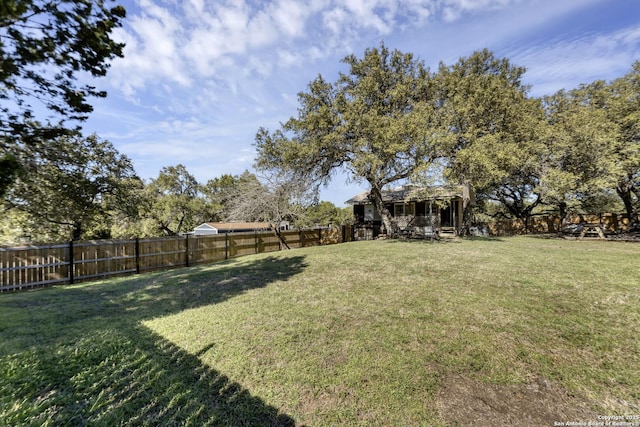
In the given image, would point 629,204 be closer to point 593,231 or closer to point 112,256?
point 593,231

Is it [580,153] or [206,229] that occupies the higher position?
[580,153]

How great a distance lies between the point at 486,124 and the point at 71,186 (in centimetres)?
2076

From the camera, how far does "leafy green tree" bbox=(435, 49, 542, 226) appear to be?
12.5 metres

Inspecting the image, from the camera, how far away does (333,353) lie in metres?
3.43

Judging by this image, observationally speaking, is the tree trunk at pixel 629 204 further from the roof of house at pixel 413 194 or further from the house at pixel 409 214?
the roof of house at pixel 413 194

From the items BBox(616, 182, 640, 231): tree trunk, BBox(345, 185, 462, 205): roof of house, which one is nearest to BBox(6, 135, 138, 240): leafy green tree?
BBox(345, 185, 462, 205): roof of house

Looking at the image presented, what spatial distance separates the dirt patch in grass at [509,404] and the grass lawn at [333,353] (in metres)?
0.01

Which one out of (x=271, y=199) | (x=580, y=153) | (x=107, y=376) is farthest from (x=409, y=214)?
(x=107, y=376)

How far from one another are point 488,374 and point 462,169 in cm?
1189

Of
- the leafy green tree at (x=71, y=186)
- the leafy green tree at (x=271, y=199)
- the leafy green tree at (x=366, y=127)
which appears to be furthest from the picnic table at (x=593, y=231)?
the leafy green tree at (x=71, y=186)

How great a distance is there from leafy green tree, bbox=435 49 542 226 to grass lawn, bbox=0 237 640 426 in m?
7.42

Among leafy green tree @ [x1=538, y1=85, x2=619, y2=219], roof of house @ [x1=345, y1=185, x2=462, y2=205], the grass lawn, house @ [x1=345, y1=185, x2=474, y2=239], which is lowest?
the grass lawn

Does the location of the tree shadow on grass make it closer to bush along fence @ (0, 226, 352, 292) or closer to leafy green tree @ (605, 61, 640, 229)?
bush along fence @ (0, 226, 352, 292)

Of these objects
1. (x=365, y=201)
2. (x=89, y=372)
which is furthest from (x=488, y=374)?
(x=365, y=201)
